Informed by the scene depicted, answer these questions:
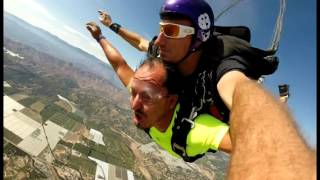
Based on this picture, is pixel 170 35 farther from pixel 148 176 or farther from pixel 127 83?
pixel 148 176

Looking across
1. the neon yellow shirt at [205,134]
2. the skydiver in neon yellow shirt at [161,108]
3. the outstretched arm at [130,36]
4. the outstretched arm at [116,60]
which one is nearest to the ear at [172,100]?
the skydiver in neon yellow shirt at [161,108]

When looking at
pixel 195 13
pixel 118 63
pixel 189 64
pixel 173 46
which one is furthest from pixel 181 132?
pixel 118 63

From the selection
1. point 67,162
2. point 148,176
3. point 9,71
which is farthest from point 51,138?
point 9,71

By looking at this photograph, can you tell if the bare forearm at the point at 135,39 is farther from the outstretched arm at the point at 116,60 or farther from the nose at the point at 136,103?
the nose at the point at 136,103

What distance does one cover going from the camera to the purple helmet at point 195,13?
345 cm

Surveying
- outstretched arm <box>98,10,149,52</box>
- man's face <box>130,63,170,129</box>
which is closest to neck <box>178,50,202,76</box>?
man's face <box>130,63,170,129</box>

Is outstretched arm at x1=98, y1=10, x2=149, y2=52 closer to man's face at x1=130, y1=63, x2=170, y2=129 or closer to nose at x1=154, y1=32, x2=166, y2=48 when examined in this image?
nose at x1=154, y1=32, x2=166, y2=48

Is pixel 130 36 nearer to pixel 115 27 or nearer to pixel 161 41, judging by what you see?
pixel 115 27

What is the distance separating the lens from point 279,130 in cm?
130

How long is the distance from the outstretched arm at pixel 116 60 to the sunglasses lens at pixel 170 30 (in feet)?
2.66

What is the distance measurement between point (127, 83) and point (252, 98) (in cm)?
241

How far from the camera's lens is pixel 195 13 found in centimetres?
347

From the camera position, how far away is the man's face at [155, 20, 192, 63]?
3346 mm

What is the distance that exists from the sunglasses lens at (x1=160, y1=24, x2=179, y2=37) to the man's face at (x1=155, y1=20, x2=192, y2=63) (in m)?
0.04
